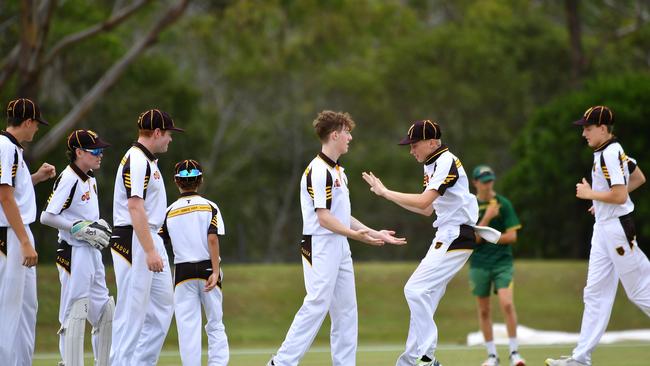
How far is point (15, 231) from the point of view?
30.8ft

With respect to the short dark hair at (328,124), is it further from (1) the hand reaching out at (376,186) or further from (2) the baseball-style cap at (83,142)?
(2) the baseball-style cap at (83,142)

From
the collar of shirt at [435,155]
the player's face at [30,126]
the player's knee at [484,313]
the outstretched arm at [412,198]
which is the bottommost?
Result: the player's knee at [484,313]

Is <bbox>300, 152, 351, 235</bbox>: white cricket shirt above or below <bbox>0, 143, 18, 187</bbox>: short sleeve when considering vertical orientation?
below

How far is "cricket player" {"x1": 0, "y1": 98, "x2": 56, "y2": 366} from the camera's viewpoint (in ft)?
30.8

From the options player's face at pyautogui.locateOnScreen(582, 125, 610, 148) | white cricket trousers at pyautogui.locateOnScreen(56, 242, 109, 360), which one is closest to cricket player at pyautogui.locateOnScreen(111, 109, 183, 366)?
white cricket trousers at pyautogui.locateOnScreen(56, 242, 109, 360)

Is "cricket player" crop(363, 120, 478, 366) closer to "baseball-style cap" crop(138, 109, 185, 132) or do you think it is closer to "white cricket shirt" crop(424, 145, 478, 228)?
"white cricket shirt" crop(424, 145, 478, 228)

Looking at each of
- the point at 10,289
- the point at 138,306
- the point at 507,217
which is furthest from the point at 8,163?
the point at 507,217

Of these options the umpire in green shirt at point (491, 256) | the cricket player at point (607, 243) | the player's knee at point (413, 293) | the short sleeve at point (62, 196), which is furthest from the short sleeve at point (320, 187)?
the umpire in green shirt at point (491, 256)

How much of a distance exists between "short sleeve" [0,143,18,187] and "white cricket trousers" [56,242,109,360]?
140 cm

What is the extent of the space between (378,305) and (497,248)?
8.82 meters

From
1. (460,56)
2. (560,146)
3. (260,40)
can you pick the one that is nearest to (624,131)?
(560,146)

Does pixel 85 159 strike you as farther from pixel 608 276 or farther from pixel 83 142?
pixel 608 276

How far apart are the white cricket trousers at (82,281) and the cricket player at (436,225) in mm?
2922

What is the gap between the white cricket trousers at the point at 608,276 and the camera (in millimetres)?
11477
